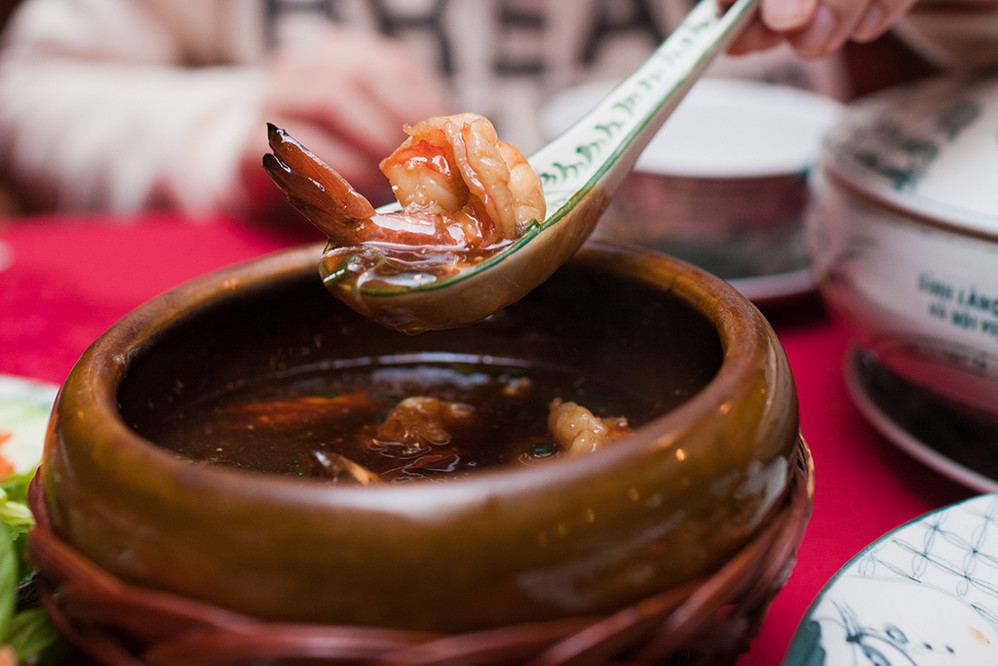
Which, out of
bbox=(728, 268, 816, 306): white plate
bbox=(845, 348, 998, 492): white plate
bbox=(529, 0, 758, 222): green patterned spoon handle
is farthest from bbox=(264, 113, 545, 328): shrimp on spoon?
bbox=(728, 268, 816, 306): white plate


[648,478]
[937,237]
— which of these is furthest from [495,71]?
[648,478]

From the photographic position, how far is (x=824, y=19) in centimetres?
88

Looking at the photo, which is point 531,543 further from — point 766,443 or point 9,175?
point 9,175

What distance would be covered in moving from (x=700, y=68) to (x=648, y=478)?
24.2 inches

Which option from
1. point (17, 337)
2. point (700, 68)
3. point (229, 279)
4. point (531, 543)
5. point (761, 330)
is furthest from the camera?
point (17, 337)

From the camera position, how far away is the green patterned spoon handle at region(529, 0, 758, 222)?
0.85 m

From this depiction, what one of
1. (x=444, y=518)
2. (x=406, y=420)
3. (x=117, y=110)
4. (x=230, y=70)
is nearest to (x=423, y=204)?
(x=406, y=420)

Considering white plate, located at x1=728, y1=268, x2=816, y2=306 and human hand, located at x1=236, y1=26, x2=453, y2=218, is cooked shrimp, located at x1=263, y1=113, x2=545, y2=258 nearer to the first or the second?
white plate, located at x1=728, y1=268, x2=816, y2=306

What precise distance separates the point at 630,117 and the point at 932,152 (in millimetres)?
347

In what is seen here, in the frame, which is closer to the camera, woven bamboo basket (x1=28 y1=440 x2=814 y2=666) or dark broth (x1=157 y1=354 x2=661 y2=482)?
woven bamboo basket (x1=28 y1=440 x2=814 y2=666)

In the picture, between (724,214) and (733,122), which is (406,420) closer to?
(724,214)

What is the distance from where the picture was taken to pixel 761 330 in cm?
61

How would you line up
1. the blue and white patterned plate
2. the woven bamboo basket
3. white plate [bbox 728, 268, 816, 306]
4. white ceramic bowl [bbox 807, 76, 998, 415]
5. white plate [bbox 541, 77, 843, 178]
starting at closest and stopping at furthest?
1. the woven bamboo basket
2. the blue and white patterned plate
3. white ceramic bowl [bbox 807, 76, 998, 415]
4. white plate [bbox 728, 268, 816, 306]
5. white plate [bbox 541, 77, 843, 178]

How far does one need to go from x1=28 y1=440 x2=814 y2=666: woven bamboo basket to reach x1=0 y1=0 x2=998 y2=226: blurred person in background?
151cm
